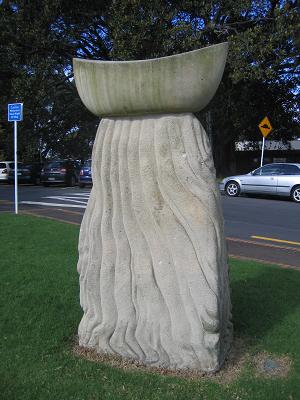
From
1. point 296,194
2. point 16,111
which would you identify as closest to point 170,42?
point 296,194

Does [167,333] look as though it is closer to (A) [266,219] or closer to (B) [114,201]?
(B) [114,201]

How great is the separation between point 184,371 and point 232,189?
659 inches

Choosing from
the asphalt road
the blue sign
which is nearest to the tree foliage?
the asphalt road

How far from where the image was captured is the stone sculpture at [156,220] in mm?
3520

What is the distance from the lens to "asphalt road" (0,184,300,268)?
820 cm

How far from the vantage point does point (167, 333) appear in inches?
141

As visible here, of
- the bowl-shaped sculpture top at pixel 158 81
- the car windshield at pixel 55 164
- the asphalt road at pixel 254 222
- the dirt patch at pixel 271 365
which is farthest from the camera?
the car windshield at pixel 55 164

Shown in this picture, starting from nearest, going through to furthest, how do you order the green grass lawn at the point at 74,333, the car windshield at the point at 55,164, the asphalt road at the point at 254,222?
1. the green grass lawn at the point at 74,333
2. the asphalt road at the point at 254,222
3. the car windshield at the point at 55,164

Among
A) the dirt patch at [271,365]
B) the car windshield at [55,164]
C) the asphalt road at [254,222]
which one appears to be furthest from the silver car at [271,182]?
the dirt patch at [271,365]

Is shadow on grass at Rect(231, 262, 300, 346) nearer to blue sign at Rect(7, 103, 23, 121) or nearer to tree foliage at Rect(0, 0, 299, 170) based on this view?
blue sign at Rect(7, 103, 23, 121)

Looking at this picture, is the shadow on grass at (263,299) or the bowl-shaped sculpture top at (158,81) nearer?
the bowl-shaped sculpture top at (158,81)

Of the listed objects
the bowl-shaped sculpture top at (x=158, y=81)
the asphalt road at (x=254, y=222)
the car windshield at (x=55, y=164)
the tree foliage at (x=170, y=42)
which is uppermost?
the tree foliage at (x=170, y=42)

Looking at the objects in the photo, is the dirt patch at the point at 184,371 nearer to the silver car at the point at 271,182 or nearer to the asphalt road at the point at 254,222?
the asphalt road at the point at 254,222

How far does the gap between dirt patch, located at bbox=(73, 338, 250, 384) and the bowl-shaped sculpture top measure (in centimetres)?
183
